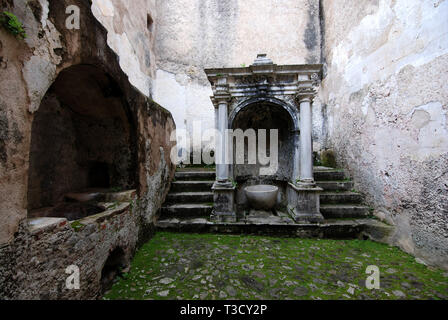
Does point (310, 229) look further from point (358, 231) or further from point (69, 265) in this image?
point (69, 265)

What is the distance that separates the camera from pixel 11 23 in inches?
54.4

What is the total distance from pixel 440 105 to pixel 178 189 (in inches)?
201

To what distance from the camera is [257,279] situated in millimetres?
2539

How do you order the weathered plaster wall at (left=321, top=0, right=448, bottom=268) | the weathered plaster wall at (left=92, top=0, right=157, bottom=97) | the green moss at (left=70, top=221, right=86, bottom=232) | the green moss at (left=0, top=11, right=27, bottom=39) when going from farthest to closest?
the weathered plaster wall at (left=92, top=0, right=157, bottom=97), the weathered plaster wall at (left=321, top=0, right=448, bottom=268), the green moss at (left=70, top=221, right=86, bottom=232), the green moss at (left=0, top=11, right=27, bottom=39)

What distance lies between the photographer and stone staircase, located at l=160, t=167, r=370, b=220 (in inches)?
163

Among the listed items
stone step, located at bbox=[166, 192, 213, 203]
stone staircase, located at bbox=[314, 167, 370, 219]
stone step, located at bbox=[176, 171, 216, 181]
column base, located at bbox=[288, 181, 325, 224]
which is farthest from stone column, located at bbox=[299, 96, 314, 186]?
stone step, located at bbox=[176, 171, 216, 181]

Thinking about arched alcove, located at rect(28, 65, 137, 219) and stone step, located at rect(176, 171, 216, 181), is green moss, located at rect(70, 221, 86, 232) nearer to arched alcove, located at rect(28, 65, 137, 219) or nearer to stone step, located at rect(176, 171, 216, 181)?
arched alcove, located at rect(28, 65, 137, 219)

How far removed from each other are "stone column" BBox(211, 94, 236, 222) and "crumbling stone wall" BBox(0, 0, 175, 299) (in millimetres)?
2024

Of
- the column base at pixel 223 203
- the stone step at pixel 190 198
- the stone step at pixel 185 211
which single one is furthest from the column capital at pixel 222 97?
the stone step at pixel 185 211

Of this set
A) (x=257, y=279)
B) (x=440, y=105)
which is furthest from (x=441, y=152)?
(x=257, y=279)

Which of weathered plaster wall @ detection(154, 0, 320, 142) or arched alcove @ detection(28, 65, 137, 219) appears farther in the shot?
weathered plaster wall @ detection(154, 0, 320, 142)

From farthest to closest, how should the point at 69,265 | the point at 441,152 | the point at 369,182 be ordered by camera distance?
the point at 369,182 → the point at 441,152 → the point at 69,265

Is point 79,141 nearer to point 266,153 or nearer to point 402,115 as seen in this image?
point 266,153
